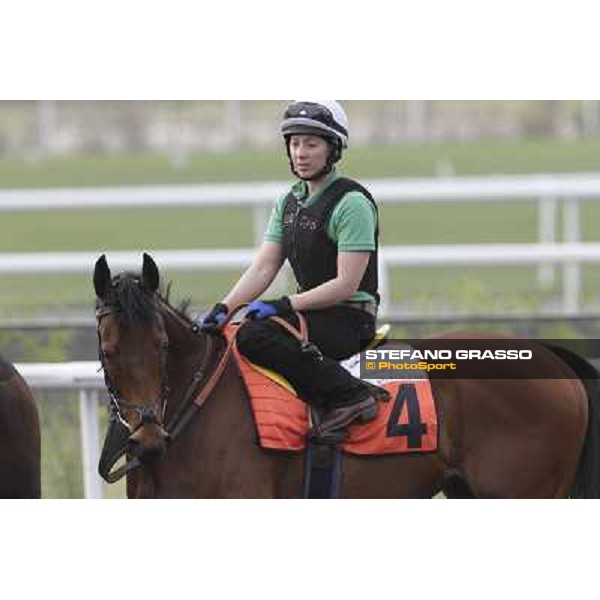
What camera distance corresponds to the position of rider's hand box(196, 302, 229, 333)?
5777 millimetres

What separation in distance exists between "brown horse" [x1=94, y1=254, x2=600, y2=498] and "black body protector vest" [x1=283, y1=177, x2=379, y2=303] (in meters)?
0.46

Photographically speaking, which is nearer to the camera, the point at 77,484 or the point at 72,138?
the point at 77,484

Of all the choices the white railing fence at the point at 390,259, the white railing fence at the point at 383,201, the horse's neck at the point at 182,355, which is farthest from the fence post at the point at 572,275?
the horse's neck at the point at 182,355

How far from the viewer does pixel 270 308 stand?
5668mm

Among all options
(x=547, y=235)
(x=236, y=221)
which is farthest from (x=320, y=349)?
(x=236, y=221)

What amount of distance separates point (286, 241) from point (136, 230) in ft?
49.0

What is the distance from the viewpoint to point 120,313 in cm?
538

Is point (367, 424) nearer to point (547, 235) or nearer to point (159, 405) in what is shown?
point (159, 405)

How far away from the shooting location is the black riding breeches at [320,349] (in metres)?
5.66

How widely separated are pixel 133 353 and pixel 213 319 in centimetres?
52

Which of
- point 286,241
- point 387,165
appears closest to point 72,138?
point 387,165

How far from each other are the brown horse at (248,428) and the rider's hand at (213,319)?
0.04 metres

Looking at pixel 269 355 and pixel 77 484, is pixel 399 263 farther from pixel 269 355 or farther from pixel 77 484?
pixel 269 355

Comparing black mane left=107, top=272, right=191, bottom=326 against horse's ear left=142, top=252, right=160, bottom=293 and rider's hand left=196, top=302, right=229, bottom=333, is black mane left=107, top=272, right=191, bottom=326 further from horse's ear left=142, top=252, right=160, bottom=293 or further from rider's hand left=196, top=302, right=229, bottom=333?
rider's hand left=196, top=302, right=229, bottom=333
